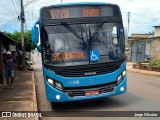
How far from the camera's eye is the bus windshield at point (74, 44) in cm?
895

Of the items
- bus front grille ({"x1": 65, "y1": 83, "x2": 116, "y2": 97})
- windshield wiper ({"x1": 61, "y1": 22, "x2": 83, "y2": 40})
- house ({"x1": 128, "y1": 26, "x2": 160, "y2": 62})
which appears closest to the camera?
bus front grille ({"x1": 65, "y1": 83, "x2": 116, "y2": 97})

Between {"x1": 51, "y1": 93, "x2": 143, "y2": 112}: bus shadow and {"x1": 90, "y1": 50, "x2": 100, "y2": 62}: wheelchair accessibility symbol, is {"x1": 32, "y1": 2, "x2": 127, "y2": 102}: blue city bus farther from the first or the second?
{"x1": 51, "y1": 93, "x2": 143, "y2": 112}: bus shadow

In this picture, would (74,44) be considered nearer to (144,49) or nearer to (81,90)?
(81,90)

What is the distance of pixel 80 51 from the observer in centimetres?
899

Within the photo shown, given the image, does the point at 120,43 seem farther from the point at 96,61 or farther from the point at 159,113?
the point at 159,113

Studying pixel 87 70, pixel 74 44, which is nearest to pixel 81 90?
pixel 87 70

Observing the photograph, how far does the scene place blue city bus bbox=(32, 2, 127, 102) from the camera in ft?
29.1

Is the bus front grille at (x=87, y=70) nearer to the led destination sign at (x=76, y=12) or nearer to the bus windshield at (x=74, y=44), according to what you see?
the bus windshield at (x=74, y=44)

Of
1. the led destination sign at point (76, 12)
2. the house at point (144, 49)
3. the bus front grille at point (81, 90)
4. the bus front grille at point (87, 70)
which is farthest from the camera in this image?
the house at point (144, 49)

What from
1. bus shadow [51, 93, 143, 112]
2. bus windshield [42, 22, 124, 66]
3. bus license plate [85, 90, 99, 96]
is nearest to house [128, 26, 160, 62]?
bus shadow [51, 93, 143, 112]

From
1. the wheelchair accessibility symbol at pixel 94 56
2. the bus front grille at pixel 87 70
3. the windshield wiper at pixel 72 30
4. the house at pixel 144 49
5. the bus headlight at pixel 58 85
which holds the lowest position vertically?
the house at pixel 144 49

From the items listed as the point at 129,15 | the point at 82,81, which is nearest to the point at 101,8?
the point at 82,81

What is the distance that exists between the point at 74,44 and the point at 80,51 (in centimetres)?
27

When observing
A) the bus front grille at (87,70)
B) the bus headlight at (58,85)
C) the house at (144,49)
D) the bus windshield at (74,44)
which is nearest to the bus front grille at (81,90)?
the bus headlight at (58,85)
